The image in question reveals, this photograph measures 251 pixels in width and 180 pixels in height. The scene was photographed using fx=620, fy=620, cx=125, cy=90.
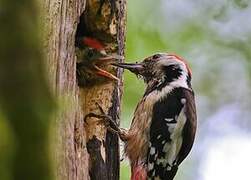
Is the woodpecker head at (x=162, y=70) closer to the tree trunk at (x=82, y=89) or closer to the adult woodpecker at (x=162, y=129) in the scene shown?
the adult woodpecker at (x=162, y=129)

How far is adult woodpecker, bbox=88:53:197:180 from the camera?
10.1 ft

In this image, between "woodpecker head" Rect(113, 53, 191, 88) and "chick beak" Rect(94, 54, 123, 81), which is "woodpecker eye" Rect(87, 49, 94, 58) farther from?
"woodpecker head" Rect(113, 53, 191, 88)

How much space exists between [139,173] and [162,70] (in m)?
0.68

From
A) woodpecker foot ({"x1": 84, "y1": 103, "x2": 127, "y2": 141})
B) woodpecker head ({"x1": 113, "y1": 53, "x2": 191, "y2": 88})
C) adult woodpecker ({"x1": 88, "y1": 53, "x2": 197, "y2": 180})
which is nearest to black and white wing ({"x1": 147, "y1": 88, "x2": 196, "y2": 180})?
adult woodpecker ({"x1": 88, "y1": 53, "x2": 197, "y2": 180})

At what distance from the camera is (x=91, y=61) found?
304cm

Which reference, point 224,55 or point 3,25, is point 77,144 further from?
point 224,55

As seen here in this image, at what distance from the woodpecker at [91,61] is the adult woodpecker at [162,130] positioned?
80 mm

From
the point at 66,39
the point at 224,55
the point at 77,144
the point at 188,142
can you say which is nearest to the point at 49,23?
the point at 66,39

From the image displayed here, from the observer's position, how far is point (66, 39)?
238 cm

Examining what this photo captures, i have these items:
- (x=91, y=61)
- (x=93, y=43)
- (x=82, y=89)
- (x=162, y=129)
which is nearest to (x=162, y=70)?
(x=162, y=129)

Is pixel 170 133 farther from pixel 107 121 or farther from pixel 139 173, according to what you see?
pixel 107 121

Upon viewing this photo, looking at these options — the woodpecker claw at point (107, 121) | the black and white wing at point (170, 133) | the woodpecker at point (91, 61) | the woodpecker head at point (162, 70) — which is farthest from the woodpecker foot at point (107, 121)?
the woodpecker head at point (162, 70)

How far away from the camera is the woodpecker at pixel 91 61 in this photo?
112 inches

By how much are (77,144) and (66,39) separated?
404 mm
